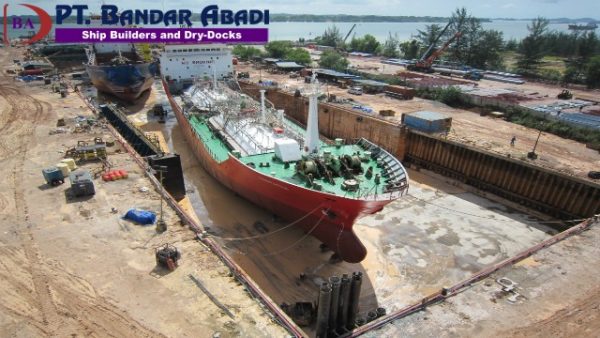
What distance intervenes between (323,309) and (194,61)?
1158 inches

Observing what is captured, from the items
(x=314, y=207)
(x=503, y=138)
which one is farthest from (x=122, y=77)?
(x=503, y=138)

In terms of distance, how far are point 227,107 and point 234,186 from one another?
6379 mm

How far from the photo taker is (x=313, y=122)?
51.3ft

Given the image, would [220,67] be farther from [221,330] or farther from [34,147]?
[221,330]

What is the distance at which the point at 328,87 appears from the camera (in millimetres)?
43719

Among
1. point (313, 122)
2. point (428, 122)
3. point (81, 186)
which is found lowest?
point (81, 186)

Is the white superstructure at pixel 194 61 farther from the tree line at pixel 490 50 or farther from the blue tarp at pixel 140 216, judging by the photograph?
the tree line at pixel 490 50

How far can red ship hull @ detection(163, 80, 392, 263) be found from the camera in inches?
524

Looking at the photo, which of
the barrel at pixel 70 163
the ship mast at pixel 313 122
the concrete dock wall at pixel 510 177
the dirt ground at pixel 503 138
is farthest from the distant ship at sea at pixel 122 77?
the concrete dock wall at pixel 510 177

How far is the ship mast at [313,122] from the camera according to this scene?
14.9 metres

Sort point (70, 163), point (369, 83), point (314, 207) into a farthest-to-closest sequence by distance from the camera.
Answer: point (369, 83) → point (70, 163) → point (314, 207)

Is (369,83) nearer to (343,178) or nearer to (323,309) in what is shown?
(343,178)

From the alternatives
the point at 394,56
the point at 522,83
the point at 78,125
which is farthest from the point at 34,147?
the point at 394,56

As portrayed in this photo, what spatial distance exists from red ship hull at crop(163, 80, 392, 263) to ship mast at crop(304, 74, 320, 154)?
2.65 m
